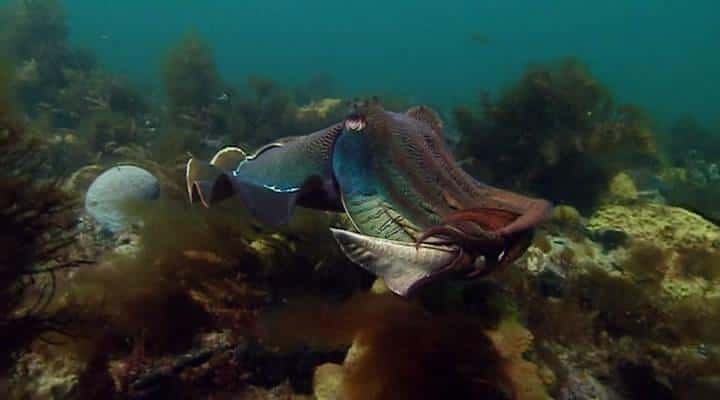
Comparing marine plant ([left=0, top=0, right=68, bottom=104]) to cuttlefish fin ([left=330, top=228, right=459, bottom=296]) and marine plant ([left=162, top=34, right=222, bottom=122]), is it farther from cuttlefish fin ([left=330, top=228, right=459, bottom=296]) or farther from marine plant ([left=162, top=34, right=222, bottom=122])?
cuttlefish fin ([left=330, top=228, right=459, bottom=296])

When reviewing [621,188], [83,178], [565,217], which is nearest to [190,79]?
[83,178]

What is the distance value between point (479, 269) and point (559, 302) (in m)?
1.69

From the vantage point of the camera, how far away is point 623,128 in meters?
8.59

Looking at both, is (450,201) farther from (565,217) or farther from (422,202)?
(565,217)

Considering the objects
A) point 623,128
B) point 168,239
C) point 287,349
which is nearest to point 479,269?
point 287,349

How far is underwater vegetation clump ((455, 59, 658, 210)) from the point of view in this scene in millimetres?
8359

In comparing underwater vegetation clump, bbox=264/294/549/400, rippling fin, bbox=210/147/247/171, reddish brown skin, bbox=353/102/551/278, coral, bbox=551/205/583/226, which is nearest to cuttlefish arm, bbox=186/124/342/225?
reddish brown skin, bbox=353/102/551/278

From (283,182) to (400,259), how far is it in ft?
4.70

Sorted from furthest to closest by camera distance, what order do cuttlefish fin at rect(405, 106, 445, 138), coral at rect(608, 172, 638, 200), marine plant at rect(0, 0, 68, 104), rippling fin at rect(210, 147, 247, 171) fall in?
marine plant at rect(0, 0, 68, 104) < coral at rect(608, 172, 638, 200) < rippling fin at rect(210, 147, 247, 171) < cuttlefish fin at rect(405, 106, 445, 138)

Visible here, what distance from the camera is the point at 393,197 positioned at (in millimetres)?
3240

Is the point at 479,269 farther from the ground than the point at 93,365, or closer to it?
farther from the ground

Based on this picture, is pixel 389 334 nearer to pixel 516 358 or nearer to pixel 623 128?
pixel 516 358

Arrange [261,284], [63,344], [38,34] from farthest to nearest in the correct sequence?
[38,34]
[261,284]
[63,344]

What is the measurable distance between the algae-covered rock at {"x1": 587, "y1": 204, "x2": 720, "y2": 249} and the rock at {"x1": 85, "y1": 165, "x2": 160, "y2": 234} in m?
5.35
